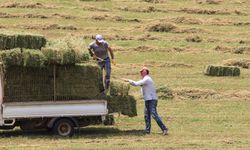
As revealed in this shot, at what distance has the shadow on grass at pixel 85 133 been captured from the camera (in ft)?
77.5

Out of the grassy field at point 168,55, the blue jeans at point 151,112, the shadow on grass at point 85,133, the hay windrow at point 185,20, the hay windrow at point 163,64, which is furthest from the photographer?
the hay windrow at point 185,20

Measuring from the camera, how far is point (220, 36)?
45.6 meters

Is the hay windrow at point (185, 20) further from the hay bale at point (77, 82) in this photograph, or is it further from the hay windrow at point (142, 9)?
the hay bale at point (77, 82)

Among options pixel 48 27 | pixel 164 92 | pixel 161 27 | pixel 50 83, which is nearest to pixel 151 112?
pixel 50 83

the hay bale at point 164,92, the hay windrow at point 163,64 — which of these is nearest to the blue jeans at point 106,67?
the hay bale at point 164,92

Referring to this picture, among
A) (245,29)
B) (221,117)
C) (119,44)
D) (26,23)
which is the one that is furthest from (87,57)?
(245,29)

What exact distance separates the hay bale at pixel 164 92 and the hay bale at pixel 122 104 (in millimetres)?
6963

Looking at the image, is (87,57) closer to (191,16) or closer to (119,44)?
(119,44)

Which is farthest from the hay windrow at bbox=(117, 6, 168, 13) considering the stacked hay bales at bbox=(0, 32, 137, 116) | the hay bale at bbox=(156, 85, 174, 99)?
the stacked hay bales at bbox=(0, 32, 137, 116)

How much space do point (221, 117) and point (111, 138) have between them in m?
6.17

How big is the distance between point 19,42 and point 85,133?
3.64 meters

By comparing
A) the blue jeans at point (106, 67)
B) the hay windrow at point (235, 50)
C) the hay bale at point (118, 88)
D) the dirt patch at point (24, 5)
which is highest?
the dirt patch at point (24, 5)

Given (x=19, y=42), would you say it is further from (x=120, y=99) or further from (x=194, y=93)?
(x=194, y=93)

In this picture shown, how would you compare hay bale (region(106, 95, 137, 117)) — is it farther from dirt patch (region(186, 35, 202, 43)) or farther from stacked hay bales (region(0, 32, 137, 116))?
dirt patch (region(186, 35, 202, 43))
